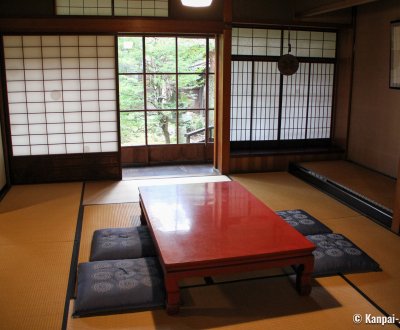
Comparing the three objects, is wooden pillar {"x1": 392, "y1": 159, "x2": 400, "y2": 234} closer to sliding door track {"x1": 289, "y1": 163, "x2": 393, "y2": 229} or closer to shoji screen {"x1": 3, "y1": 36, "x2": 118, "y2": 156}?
sliding door track {"x1": 289, "y1": 163, "x2": 393, "y2": 229}

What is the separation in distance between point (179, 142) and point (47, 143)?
2.07 m

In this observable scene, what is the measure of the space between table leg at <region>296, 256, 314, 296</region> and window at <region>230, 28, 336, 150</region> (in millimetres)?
3723

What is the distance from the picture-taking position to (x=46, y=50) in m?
5.48

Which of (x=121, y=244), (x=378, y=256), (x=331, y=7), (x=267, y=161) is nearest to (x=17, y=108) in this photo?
(x=121, y=244)

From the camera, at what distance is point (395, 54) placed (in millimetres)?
5328

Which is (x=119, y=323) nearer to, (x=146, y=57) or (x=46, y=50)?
(x=46, y=50)

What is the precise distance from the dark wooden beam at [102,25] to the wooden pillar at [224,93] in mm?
147

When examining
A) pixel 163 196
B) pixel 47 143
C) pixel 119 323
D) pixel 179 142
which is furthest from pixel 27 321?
pixel 179 142

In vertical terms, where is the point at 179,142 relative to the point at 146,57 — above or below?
below

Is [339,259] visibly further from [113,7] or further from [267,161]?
[113,7]

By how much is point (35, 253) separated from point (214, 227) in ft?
5.03

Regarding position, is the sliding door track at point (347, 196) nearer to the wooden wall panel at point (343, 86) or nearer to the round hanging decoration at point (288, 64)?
the wooden wall panel at point (343, 86)

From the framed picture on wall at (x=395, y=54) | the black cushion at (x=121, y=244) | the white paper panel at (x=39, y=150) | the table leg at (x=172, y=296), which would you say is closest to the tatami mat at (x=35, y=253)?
the black cushion at (x=121, y=244)

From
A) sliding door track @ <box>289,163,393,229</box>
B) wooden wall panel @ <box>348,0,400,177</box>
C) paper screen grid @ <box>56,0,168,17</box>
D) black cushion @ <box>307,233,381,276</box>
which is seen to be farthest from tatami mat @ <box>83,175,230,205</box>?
black cushion @ <box>307,233,381,276</box>
